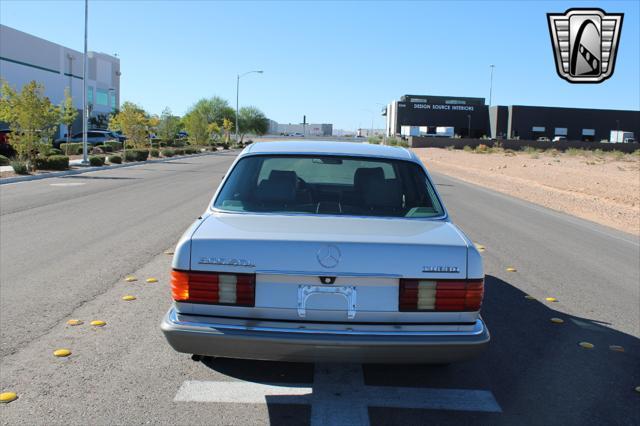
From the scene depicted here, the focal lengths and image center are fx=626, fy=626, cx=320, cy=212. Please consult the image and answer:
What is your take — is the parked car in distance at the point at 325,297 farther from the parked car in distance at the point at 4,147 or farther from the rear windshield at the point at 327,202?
the parked car in distance at the point at 4,147

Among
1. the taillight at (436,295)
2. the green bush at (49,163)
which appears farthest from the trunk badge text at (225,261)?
the green bush at (49,163)

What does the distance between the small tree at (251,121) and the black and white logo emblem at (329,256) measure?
107189 mm

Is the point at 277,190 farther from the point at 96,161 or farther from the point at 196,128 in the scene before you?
the point at 196,128

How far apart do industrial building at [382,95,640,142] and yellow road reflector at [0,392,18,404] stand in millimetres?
95534

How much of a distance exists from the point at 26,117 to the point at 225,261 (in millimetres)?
24398

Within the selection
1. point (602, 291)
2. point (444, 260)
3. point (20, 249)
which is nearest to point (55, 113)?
point (20, 249)

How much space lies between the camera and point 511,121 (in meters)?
94.3

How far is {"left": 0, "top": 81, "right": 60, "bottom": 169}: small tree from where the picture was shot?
24.8 metres

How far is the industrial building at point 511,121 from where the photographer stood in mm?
94188

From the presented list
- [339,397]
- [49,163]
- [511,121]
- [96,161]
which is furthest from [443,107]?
[339,397]

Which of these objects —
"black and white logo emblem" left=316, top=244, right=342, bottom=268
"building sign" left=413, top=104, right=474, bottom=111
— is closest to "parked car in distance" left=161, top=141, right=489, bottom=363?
"black and white logo emblem" left=316, top=244, right=342, bottom=268

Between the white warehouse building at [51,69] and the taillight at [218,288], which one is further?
the white warehouse building at [51,69]

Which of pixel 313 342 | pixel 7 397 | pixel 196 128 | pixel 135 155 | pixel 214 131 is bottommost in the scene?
pixel 7 397

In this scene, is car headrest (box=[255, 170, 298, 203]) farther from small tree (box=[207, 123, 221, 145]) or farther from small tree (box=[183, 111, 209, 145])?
small tree (box=[207, 123, 221, 145])
